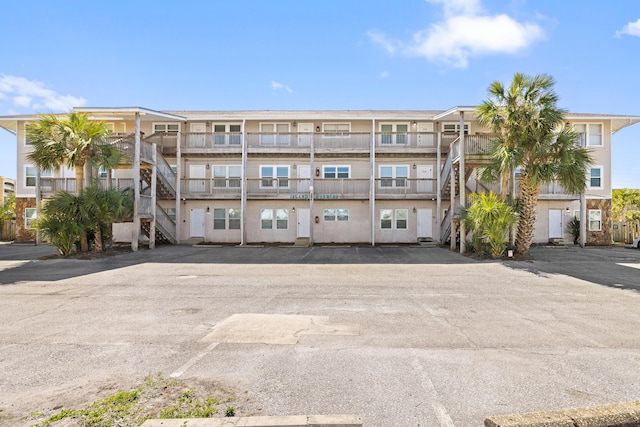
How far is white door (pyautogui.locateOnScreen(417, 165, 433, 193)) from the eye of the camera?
22.1 m

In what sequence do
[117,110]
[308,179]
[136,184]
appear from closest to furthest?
1. [136,184]
2. [117,110]
3. [308,179]

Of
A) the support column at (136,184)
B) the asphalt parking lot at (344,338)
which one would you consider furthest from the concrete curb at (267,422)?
the support column at (136,184)

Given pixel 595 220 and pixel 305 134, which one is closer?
pixel 305 134

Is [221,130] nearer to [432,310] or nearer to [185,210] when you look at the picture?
[185,210]

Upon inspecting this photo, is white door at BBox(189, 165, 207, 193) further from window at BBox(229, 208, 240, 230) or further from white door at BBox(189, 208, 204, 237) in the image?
window at BBox(229, 208, 240, 230)

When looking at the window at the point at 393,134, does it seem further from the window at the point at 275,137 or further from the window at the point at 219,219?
the window at the point at 219,219

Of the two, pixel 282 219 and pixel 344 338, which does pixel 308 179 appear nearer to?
pixel 282 219

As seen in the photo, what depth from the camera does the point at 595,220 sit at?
2250cm

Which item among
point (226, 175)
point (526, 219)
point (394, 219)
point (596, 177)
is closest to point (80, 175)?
point (226, 175)

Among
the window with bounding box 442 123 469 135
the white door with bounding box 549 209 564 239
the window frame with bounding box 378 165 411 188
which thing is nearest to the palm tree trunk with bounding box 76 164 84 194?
the window frame with bounding box 378 165 411 188

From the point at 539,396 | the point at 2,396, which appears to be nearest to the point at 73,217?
the point at 2,396

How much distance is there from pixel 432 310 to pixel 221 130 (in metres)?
20.2

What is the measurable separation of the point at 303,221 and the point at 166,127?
11204mm

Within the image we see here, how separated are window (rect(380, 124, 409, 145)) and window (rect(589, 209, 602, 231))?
41.7ft
